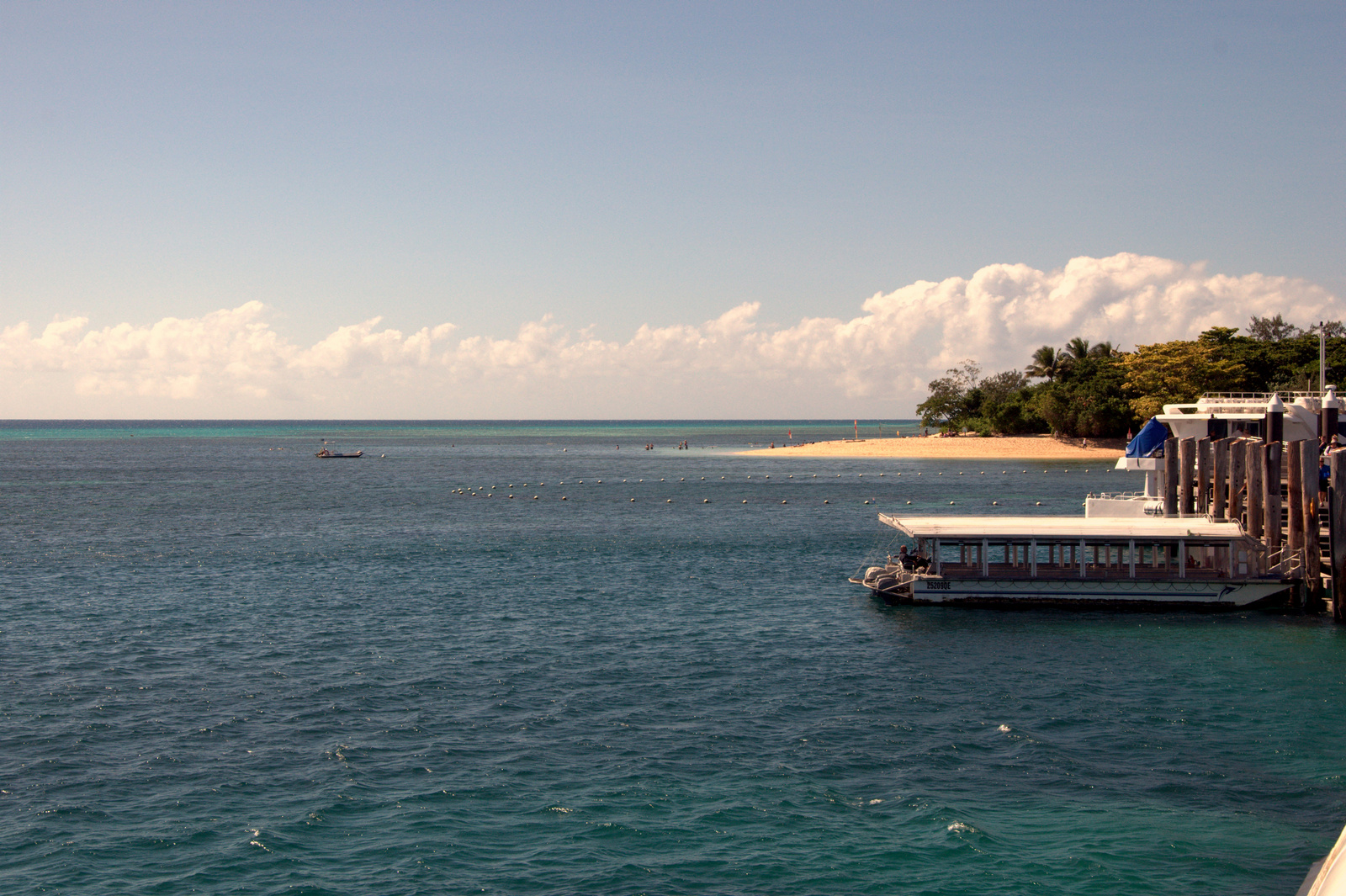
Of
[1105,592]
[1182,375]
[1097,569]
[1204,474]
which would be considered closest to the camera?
[1105,592]

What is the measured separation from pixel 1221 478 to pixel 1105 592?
9.25m

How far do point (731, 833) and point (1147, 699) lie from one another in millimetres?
13892

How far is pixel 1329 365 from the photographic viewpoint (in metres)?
124

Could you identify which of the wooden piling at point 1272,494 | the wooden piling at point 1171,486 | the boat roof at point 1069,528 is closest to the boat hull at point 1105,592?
the boat roof at point 1069,528

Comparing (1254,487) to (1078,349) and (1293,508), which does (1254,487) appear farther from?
(1078,349)

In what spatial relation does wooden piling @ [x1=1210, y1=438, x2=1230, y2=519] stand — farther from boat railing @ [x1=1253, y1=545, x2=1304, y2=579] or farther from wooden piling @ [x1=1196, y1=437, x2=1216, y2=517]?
boat railing @ [x1=1253, y1=545, x2=1304, y2=579]

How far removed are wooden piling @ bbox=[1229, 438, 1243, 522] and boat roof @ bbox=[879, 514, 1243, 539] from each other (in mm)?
937

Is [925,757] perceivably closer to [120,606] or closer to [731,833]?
[731,833]

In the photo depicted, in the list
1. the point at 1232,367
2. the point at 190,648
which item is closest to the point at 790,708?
the point at 190,648

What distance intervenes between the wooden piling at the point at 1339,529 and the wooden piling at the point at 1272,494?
126 inches

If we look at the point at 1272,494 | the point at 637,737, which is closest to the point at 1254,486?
the point at 1272,494

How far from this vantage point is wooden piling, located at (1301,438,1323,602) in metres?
38.1

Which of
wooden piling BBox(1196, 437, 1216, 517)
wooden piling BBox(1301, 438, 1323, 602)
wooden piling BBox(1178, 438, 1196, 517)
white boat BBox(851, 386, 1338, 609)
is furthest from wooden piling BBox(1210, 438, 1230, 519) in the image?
wooden piling BBox(1301, 438, 1323, 602)

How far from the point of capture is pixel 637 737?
24984mm
